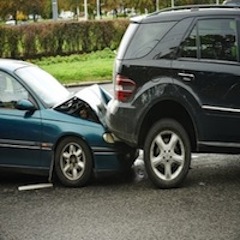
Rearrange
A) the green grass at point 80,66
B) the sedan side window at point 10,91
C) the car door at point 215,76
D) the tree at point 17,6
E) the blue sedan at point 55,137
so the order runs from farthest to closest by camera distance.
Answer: the tree at point 17,6
the green grass at point 80,66
the sedan side window at point 10,91
the blue sedan at point 55,137
the car door at point 215,76

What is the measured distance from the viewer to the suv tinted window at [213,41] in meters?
6.72

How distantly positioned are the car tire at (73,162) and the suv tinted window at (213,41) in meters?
1.54

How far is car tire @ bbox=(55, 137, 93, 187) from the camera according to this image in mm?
6996

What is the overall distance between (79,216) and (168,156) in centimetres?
137

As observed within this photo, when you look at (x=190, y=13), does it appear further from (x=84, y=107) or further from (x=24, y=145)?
(x=24, y=145)

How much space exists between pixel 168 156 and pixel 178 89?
740 millimetres

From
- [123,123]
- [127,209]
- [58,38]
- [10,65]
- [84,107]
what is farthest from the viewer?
[58,38]

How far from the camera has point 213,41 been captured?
6777 millimetres

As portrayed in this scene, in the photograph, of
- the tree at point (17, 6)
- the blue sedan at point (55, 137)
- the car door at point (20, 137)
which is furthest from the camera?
the tree at point (17, 6)

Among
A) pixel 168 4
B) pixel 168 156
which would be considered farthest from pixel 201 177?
pixel 168 4

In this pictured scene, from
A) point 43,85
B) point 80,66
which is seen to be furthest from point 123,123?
point 80,66

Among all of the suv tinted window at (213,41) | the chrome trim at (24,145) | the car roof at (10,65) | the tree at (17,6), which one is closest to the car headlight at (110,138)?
the chrome trim at (24,145)

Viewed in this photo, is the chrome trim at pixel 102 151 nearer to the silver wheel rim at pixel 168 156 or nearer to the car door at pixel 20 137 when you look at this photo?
the silver wheel rim at pixel 168 156

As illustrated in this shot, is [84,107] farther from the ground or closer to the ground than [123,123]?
farther from the ground
